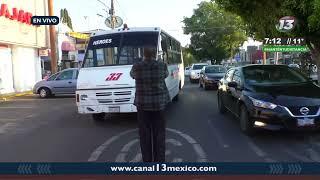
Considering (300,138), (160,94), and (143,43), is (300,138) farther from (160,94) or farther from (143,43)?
(143,43)

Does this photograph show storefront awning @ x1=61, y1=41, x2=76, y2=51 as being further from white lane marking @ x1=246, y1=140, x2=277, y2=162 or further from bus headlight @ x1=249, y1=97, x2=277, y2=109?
white lane marking @ x1=246, y1=140, x2=277, y2=162

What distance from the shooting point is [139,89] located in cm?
796

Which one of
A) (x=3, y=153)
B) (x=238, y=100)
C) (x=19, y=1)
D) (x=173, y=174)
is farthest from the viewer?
(x=19, y=1)

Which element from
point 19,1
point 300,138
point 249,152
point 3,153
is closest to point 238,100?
point 300,138

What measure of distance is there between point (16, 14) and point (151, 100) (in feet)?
80.1

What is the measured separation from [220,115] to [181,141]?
425 centimetres

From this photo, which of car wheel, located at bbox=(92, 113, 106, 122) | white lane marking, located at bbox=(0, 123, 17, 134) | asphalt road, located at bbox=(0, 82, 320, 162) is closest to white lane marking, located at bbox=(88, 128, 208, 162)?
asphalt road, located at bbox=(0, 82, 320, 162)

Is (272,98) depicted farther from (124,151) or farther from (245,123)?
(124,151)

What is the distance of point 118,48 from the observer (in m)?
13.9

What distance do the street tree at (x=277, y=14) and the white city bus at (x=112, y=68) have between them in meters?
3.13

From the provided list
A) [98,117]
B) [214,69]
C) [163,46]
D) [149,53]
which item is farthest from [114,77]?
[214,69]

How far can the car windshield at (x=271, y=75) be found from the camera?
37.9 feet

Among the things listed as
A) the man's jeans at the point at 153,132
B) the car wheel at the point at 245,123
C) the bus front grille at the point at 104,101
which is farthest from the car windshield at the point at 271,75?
the man's jeans at the point at 153,132

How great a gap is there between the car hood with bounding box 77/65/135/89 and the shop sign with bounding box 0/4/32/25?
16596 millimetres
